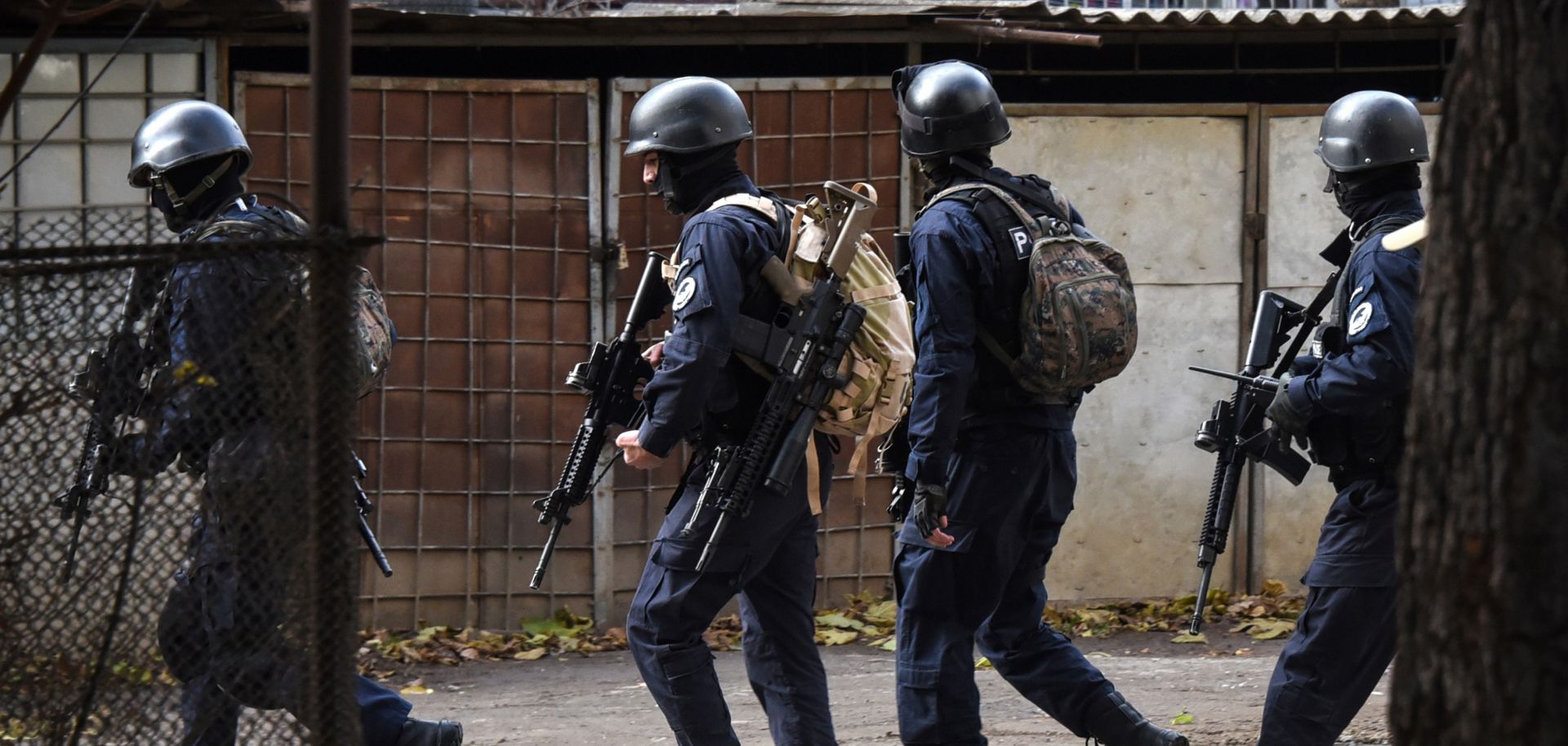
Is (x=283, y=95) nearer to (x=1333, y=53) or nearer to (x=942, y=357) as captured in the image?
(x=942, y=357)

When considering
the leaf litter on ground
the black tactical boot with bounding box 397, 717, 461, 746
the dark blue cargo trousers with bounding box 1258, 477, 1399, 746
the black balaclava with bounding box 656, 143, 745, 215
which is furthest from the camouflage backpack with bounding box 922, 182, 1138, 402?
the leaf litter on ground

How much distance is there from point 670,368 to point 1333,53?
17.4ft

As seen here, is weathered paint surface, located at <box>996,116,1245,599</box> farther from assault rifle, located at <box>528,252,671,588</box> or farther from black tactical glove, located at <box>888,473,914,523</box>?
assault rifle, located at <box>528,252,671,588</box>

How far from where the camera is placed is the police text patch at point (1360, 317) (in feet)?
14.5

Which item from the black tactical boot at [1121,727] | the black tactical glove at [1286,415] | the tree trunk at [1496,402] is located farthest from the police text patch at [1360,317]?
the tree trunk at [1496,402]

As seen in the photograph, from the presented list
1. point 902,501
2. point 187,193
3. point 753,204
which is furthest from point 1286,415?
point 187,193

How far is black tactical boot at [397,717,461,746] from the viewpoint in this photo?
4555mm

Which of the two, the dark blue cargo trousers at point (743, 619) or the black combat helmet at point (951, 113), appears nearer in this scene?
the dark blue cargo trousers at point (743, 619)

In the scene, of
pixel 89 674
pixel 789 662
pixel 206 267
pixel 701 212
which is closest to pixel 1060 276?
pixel 701 212

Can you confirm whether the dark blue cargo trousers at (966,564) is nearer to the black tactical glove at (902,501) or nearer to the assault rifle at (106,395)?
the black tactical glove at (902,501)

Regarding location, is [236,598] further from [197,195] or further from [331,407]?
[197,195]

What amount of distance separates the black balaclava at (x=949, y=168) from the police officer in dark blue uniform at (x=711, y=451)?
1.62 feet

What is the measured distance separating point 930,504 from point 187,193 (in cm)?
219

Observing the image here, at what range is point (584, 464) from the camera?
188 inches
